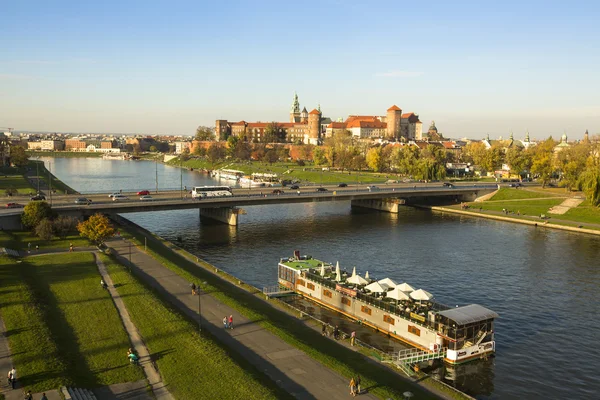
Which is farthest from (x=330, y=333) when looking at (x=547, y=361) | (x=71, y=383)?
(x=71, y=383)

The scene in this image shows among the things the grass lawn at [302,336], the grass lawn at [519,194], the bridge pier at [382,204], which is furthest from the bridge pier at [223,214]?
the grass lawn at [519,194]

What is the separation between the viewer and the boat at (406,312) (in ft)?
114

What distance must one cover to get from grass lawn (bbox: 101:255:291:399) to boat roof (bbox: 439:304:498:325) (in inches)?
585

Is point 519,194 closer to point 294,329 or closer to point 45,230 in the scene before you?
point 294,329

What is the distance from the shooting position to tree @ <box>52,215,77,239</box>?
63.5 metres

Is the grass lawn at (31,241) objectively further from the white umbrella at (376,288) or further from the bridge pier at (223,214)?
the white umbrella at (376,288)

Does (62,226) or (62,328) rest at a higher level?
(62,226)

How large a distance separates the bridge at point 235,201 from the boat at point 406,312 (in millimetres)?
38881

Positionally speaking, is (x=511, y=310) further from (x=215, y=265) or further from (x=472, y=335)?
(x=215, y=265)

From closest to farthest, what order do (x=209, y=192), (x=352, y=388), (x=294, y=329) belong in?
(x=352, y=388) < (x=294, y=329) < (x=209, y=192)

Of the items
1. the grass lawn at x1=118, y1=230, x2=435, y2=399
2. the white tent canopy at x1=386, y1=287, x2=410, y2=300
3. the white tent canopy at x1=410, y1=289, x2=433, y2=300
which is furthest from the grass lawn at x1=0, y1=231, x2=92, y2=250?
the white tent canopy at x1=410, y1=289, x2=433, y2=300

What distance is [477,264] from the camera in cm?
6153

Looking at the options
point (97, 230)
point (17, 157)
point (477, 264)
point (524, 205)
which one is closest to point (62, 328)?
point (97, 230)

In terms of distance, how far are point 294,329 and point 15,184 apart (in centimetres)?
10485
